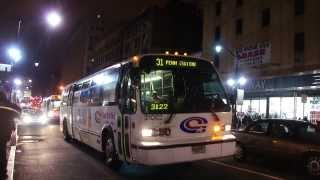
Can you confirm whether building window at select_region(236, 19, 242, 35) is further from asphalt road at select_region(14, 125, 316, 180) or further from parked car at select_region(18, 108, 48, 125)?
asphalt road at select_region(14, 125, 316, 180)

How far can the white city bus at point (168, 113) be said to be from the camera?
10258mm

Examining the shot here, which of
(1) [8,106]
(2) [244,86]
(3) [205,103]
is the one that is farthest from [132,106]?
(2) [244,86]

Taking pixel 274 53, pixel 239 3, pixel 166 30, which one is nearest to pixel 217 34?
pixel 239 3

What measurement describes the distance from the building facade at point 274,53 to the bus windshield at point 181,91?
62.1 ft

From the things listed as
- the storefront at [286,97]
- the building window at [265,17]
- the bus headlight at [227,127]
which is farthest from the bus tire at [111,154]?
the building window at [265,17]

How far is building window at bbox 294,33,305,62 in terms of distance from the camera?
31.8m

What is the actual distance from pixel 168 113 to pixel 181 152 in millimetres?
883

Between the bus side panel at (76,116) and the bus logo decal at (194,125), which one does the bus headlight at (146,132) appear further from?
the bus side panel at (76,116)

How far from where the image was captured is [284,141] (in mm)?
12281

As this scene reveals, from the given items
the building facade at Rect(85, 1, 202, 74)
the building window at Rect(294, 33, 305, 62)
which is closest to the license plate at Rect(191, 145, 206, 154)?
the building window at Rect(294, 33, 305, 62)

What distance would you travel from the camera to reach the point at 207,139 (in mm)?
10766

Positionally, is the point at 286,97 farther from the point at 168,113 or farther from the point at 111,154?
the point at 168,113

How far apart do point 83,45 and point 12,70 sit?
215 feet

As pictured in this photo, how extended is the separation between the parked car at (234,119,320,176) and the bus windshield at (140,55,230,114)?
2183mm
